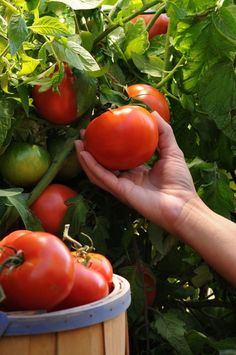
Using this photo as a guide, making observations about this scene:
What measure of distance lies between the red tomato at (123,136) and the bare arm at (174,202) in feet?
0.11

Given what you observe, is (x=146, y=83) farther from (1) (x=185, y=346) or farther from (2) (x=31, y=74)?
(1) (x=185, y=346)

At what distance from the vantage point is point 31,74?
1.12 m

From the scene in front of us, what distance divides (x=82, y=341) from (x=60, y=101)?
1.60 feet

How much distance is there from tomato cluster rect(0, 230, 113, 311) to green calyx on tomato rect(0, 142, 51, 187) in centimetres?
33

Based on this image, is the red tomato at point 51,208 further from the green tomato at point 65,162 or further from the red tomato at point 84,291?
the red tomato at point 84,291

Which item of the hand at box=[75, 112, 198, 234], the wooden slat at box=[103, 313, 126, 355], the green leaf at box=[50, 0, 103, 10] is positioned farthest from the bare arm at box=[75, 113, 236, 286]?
the wooden slat at box=[103, 313, 126, 355]

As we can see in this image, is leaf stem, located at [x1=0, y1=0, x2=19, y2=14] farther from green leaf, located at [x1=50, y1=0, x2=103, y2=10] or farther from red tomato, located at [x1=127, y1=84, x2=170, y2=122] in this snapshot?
red tomato, located at [x1=127, y1=84, x2=170, y2=122]

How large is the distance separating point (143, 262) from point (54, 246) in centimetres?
50

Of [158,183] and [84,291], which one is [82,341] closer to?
[84,291]

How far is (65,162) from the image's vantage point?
1208 mm

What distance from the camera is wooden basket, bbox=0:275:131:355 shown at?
75cm

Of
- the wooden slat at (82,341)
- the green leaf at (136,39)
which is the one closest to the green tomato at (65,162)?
the green leaf at (136,39)

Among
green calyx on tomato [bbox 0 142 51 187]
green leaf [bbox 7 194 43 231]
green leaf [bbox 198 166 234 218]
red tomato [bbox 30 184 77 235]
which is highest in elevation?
green calyx on tomato [bbox 0 142 51 187]

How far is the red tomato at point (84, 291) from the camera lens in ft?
2.69
